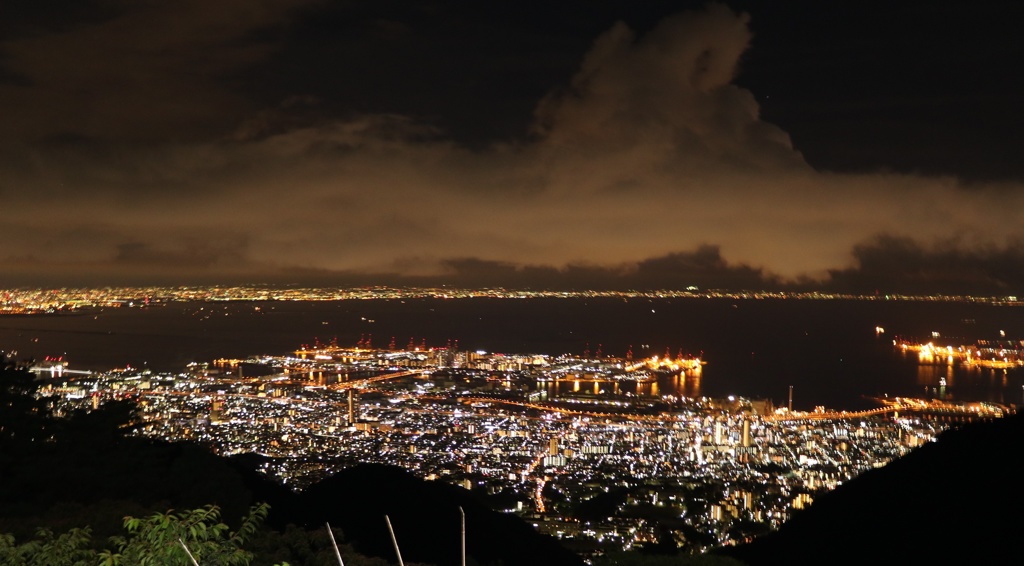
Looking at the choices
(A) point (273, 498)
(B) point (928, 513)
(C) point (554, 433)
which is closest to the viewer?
(B) point (928, 513)

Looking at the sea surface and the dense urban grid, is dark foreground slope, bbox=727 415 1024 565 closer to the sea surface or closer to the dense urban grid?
the dense urban grid

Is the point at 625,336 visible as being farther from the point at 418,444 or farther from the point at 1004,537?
the point at 1004,537

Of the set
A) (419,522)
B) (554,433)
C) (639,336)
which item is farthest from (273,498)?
(639,336)

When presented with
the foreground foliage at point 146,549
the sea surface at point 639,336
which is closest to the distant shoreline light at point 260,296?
the sea surface at point 639,336

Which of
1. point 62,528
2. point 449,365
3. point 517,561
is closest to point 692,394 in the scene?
point 449,365

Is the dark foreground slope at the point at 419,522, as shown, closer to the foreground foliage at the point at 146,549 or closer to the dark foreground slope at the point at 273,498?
the dark foreground slope at the point at 273,498

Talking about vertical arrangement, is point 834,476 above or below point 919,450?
below

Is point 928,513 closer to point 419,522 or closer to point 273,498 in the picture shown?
point 419,522

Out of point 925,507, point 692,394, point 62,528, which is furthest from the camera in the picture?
point 692,394
